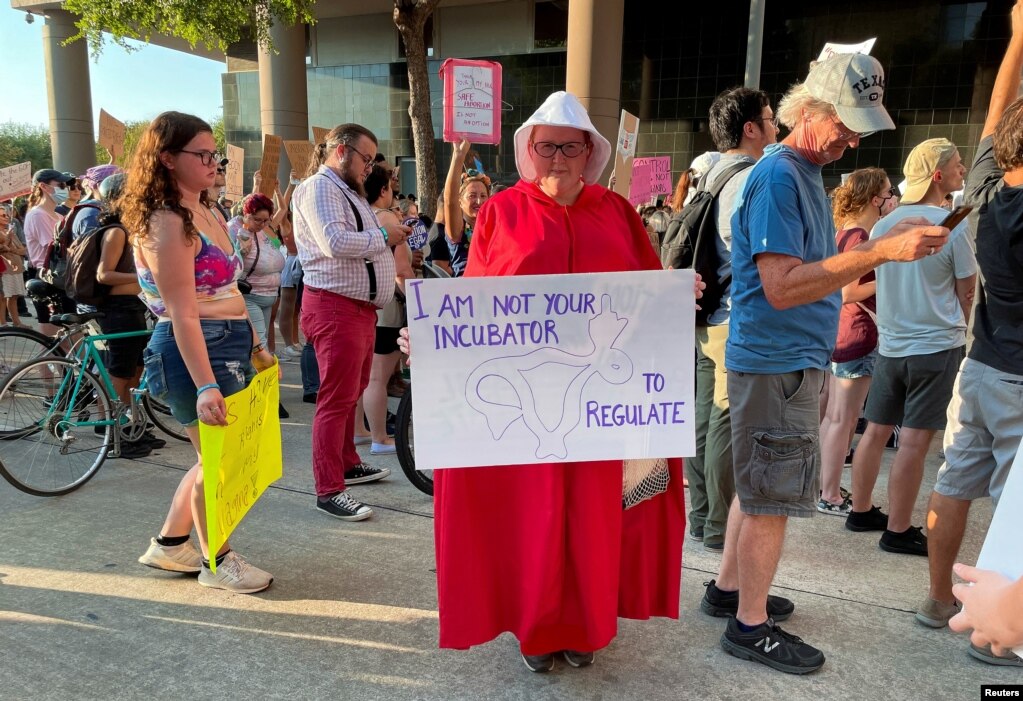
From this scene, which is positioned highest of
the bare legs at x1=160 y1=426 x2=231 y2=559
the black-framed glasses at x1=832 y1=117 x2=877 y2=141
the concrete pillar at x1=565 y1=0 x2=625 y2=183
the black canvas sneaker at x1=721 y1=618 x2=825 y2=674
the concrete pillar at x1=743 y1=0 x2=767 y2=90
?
the concrete pillar at x1=565 y1=0 x2=625 y2=183

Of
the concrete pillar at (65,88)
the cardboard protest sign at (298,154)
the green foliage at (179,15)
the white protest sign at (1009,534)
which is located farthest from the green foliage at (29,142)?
the white protest sign at (1009,534)

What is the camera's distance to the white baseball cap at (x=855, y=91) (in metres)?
2.29

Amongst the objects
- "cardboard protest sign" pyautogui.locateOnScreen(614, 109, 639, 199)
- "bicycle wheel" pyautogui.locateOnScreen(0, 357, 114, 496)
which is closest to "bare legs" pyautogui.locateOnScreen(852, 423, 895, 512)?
"cardboard protest sign" pyautogui.locateOnScreen(614, 109, 639, 199)

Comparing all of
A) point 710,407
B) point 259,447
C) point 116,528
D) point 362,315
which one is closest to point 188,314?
point 259,447

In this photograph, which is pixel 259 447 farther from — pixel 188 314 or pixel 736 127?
pixel 736 127

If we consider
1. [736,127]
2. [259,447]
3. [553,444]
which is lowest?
[259,447]

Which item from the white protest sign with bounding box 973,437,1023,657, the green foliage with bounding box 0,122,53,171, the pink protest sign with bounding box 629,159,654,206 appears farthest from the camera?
the green foliage with bounding box 0,122,53,171

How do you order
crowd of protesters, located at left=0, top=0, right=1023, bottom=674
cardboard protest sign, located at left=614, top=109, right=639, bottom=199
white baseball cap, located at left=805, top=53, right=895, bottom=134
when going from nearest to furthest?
white baseball cap, located at left=805, top=53, right=895, bottom=134 < crowd of protesters, located at left=0, top=0, right=1023, bottom=674 < cardboard protest sign, located at left=614, top=109, right=639, bottom=199

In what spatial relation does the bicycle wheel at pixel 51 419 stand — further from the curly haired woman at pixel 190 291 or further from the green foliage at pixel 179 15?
the green foliage at pixel 179 15

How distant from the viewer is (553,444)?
2354mm

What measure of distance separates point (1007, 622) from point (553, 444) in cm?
134

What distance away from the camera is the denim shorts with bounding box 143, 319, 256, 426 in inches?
113

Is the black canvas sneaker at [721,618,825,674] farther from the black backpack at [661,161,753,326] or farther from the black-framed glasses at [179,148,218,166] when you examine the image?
the black-framed glasses at [179,148,218,166]

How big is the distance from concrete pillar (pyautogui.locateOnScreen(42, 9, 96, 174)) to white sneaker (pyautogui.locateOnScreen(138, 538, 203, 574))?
20.9m
